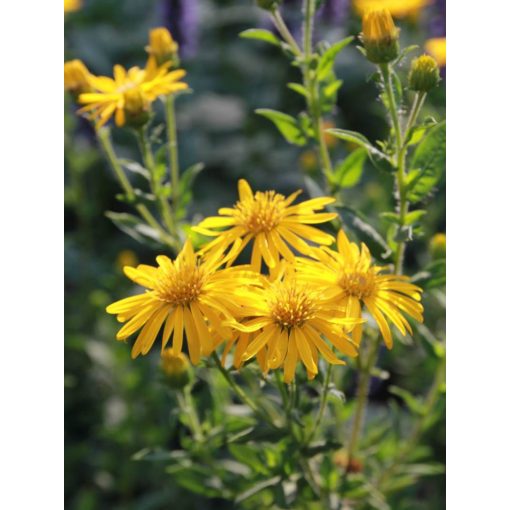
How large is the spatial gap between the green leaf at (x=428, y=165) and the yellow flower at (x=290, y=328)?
23 cm

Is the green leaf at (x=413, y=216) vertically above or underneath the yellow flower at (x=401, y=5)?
underneath

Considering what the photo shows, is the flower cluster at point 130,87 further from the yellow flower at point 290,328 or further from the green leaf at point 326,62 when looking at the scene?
the yellow flower at point 290,328

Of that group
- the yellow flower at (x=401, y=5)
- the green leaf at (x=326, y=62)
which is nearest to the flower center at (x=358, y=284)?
the green leaf at (x=326, y=62)

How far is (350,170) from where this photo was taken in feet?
3.71

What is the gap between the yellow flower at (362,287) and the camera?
851mm

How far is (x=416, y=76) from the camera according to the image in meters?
0.91

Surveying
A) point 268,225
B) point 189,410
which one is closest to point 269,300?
point 268,225

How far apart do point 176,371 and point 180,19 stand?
1.06 meters

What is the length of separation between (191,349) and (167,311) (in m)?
0.07

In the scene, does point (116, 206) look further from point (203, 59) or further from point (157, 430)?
point (157, 430)

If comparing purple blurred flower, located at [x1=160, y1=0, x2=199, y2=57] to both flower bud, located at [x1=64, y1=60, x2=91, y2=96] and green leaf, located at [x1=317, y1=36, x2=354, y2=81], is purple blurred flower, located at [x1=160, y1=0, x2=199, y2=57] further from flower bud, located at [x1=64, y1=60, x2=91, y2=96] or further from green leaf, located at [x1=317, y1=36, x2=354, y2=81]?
green leaf, located at [x1=317, y1=36, x2=354, y2=81]

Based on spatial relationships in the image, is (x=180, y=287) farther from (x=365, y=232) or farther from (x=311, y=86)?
(x=311, y=86)

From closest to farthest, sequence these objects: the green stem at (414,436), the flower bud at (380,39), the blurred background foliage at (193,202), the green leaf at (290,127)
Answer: the flower bud at (380,39), the green leaf at (290,127), the green stem at (414,436), the blurred background foliage at (193,202)

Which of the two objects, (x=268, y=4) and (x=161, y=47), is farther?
(x=161, y=47)
